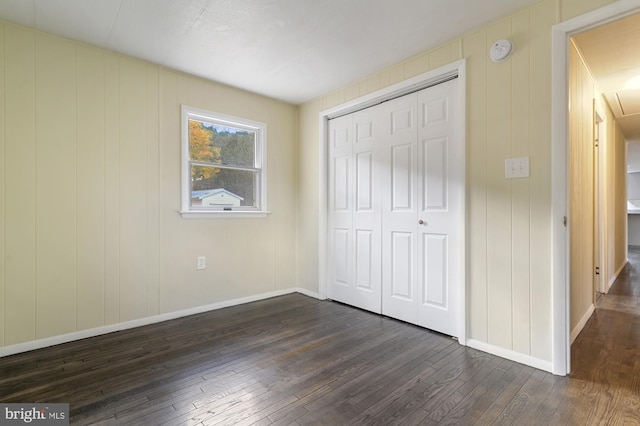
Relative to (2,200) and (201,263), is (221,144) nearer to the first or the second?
(201,263)

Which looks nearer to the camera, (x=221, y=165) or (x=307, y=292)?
A: (x=221, y=165)

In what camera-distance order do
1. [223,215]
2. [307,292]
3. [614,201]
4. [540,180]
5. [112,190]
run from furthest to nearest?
1. [614,201]
2. [307,292]
3. [223,215]
4. [112,190]
5. [540,180]

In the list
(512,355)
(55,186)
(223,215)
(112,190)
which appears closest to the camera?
(512,355)

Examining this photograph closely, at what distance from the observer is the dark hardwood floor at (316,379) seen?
1.62 meters

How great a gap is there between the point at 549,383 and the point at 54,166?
12.7 feet

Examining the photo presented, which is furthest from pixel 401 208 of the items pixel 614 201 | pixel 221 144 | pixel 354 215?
pixel 614 201

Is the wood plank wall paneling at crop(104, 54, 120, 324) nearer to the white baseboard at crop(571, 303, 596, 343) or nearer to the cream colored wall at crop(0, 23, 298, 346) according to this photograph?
the cream colored wall at crop(0, 23, 298, 346)

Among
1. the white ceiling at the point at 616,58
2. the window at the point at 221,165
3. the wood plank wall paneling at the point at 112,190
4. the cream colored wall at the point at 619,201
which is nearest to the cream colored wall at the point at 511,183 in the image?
the white ceiling at the point at 616,58

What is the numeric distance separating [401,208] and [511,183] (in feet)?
3.24

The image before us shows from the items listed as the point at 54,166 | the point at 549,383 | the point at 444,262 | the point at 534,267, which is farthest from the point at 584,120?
the point at 54,166

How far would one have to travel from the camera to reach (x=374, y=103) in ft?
10.7

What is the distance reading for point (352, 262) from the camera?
3.52 m

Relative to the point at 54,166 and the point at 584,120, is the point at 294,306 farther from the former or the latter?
the point at 584,120

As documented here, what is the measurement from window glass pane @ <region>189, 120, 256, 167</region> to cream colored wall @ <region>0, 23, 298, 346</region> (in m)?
0.21
